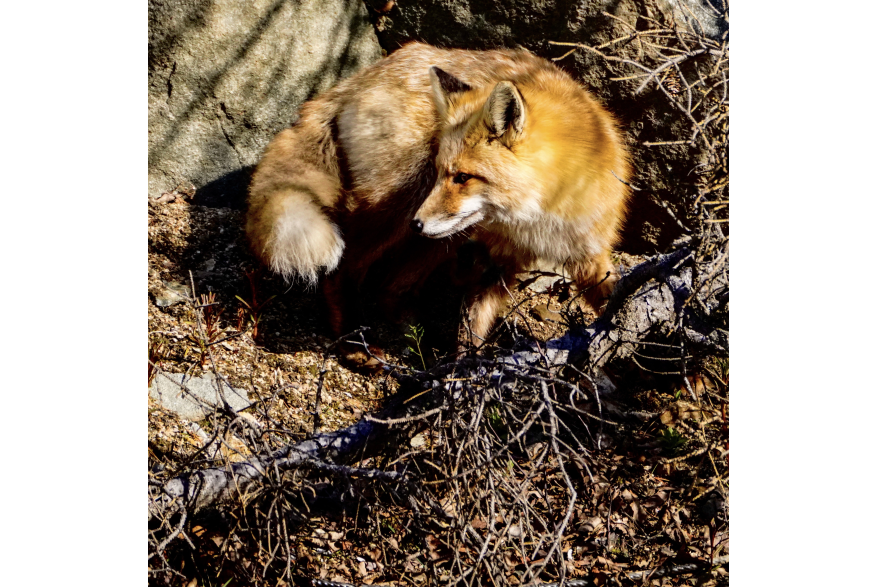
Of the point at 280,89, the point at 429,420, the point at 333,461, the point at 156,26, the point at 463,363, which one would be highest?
the point at 156,26

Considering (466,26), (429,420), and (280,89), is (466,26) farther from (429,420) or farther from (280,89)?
(429,420)

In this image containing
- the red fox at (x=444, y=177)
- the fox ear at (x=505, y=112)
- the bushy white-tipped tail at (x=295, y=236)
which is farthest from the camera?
the bushy white-tipped tail at (x=295, y=236)

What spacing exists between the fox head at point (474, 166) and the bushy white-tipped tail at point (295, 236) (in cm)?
49

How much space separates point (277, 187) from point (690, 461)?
7.14ft

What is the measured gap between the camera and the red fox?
107 inches

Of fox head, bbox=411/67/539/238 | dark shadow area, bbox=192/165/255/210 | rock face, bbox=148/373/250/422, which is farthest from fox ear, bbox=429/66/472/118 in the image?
rock face, bbox=148/373/250/422

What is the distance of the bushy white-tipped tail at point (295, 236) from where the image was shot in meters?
2.82

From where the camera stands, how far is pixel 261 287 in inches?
126

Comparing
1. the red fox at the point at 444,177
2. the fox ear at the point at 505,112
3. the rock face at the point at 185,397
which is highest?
the fox ear at the point at 505,112

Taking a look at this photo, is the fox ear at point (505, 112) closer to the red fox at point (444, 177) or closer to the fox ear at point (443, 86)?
the red fox at point (444, 177)

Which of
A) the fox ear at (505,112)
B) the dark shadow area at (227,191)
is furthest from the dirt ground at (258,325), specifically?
the fox ear at (505,112)

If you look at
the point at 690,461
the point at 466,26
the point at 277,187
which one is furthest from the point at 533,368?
the point at 466,26

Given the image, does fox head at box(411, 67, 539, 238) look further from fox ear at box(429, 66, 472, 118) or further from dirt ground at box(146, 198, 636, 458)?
dirt ground at box(146, 198, 636, 458)

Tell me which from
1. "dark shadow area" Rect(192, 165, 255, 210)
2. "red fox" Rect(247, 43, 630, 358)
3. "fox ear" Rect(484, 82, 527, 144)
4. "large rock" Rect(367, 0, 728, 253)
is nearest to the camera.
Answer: "fox ear" Rect(484, 82, 527, 144)
